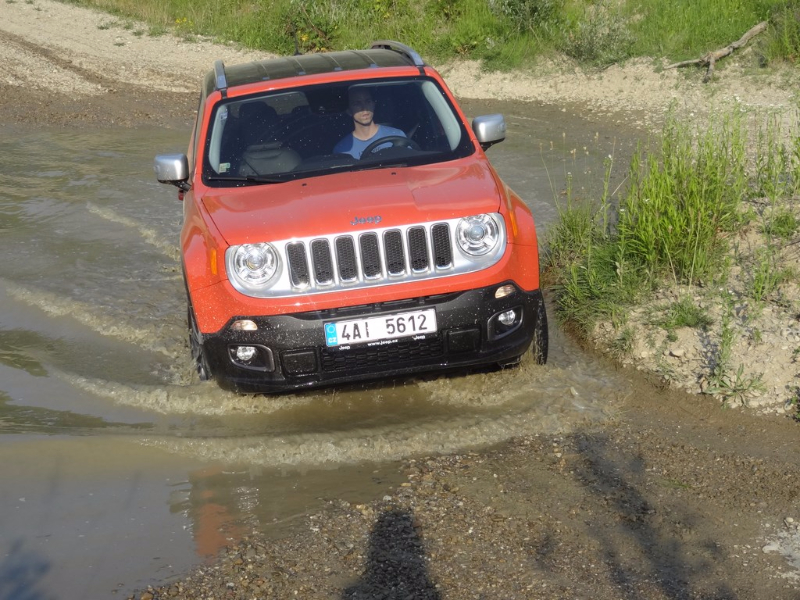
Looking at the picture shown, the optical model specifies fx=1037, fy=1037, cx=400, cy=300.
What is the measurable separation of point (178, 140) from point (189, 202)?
7579mm

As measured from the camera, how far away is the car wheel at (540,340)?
18.5 ft

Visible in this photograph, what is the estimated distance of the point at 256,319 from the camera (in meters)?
5.00

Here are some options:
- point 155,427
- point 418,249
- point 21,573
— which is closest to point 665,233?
point 418,249

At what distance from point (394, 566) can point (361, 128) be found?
296 cm

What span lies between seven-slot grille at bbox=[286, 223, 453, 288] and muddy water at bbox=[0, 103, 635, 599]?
85 cm

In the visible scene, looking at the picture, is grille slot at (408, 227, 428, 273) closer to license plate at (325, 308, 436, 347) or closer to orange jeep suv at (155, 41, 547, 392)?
orange jeep suv at (155, 41, 547, 392)

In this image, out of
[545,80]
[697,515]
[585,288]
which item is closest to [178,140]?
[545,80]

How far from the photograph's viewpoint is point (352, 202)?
5.16 meters

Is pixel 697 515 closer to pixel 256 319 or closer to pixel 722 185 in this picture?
pixel 256 319

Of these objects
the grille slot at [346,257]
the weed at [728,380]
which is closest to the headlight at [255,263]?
the grille slot at [346,257]

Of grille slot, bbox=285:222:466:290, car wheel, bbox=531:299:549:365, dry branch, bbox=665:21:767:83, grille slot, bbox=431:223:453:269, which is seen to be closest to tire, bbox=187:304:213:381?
grille slot, bbox=285:222:466:290

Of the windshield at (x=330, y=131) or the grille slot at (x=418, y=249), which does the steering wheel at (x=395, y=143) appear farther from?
the grille slot at (x=418, y=249)

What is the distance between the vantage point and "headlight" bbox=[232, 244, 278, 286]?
501cm

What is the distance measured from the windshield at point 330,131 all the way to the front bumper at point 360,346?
107cm
